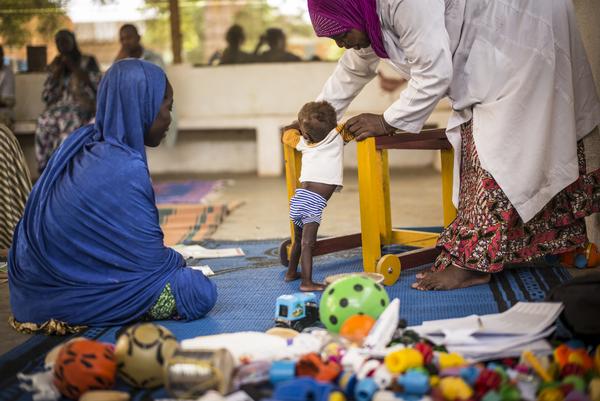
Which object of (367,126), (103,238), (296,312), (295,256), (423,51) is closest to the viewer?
(296,312)

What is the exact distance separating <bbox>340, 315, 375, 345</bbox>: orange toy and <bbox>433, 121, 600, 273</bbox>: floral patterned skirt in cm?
114

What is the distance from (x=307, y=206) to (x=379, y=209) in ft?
1.61

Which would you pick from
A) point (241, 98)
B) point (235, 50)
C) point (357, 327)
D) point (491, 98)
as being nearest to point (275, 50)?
point (235, 50)

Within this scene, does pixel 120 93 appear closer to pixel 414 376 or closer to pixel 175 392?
pixel 175 392

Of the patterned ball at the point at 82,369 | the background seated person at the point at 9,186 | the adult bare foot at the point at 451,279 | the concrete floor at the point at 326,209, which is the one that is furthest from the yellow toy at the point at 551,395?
the background seated person at the point at 9,186

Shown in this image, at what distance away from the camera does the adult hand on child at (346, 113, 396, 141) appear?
3580mm

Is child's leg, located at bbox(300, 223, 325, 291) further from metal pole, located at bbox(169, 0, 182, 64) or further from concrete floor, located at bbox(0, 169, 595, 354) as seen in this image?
metal pole, located at bbox(169, 0, 182, 64)

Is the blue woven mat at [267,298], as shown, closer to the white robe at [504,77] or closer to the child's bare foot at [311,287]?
the child's bare foot at [311,287]

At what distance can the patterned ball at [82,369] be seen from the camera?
2.27m

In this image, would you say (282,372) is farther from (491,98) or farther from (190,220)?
(190,220)

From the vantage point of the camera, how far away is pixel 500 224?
3.49 m

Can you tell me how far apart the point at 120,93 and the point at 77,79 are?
512 centimetres

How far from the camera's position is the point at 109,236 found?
299 cm

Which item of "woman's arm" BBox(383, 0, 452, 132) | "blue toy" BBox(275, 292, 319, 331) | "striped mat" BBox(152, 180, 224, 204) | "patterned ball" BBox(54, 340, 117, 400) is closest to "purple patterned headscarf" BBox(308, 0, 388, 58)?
"woman's arm" BBox(383, 0, 452, 132)
